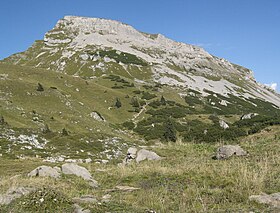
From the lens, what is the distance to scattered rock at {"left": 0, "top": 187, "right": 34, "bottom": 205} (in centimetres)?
876

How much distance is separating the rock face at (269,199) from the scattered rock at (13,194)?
700 centimetres

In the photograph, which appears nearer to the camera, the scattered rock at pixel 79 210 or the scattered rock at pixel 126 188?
the scattered rock at pixel 79 210

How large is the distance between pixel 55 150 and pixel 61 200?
83.2 ft

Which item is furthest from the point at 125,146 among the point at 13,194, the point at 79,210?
the point at 79,210

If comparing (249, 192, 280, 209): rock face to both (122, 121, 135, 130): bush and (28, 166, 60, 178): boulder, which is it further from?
(122, 121, 135, 130): bush

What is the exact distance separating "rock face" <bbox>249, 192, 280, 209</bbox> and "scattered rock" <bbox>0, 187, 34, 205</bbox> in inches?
276

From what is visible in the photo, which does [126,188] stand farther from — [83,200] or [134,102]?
[134,102]

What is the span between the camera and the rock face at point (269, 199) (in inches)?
312

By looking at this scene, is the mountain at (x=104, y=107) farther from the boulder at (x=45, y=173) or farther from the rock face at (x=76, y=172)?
the boulder at (x=45, y=173)

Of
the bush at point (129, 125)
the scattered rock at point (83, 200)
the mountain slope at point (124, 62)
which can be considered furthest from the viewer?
the mountain slope at point (124, 62)

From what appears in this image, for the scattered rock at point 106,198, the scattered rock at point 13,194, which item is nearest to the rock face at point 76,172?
the scattered rock at point 106,198

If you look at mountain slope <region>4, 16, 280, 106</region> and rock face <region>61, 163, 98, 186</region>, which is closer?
rock face <region>61, 163, 98, 186</region>

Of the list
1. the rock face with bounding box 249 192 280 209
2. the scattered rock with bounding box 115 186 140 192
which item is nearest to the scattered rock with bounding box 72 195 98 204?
the scattered rock with bounding box 115 186 140 192

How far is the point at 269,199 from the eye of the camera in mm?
8172
